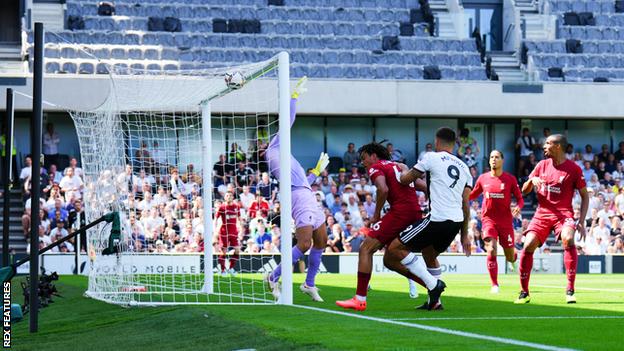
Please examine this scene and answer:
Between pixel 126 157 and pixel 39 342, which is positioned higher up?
pixel 126 157

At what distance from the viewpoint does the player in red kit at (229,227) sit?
2353 centimetres

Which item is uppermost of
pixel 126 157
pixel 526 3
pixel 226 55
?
pixel 526 3

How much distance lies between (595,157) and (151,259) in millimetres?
18128

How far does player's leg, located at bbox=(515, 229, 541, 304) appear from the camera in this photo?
13.8 meters

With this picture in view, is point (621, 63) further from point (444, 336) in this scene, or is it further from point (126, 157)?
point (444, 336)

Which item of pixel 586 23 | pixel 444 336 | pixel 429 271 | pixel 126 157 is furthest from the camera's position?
pixel 586 23

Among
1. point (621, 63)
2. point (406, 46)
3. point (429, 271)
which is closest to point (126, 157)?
point (429, 271)

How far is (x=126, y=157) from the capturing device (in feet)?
54.8

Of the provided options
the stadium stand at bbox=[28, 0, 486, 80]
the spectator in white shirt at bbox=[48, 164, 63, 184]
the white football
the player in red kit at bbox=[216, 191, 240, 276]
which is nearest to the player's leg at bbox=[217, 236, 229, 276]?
the player in red kit at bbox=[216, 191, 240, 276]

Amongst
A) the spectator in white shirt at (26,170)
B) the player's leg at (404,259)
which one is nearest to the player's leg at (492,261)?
the player's leg at (404,259)

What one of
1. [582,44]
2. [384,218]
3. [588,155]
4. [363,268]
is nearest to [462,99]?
[588,155]

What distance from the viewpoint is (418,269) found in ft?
39.6

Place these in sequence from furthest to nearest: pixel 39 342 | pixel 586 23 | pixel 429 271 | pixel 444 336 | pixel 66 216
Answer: pixel 586 23 → pixel 66 216 → pixel 429 271 → pixel 39 342 → pixel 444 336

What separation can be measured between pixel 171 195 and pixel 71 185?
833 centimetres
